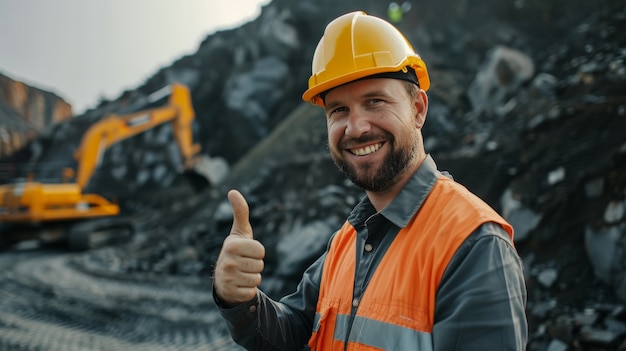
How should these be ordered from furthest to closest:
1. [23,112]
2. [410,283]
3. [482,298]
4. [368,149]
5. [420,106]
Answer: [23,112] → [420,106] → [368,149] → [410,283] → [482,298]

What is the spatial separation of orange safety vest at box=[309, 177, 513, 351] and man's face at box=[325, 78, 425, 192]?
0.48ft

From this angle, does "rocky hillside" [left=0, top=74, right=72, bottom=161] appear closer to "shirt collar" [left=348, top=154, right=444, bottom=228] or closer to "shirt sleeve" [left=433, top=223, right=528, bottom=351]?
"shirt collar" [left=348, top=154, right=444, bottom=228]

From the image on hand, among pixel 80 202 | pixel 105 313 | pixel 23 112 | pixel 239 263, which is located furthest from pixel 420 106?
pixel 23 112

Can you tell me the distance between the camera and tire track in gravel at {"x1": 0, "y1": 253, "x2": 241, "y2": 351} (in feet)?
16.3

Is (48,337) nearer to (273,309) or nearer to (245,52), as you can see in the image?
(273,309)

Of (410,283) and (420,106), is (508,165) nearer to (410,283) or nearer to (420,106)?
(420,106)

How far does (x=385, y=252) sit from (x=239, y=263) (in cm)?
45

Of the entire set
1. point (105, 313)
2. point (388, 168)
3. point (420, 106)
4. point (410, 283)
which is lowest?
point (105, 313)

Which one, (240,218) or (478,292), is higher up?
(240,218)

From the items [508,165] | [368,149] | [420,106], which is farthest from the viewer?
[508,165]

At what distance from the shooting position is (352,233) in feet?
5.32

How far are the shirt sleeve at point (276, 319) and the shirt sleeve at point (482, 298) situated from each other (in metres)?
0.61

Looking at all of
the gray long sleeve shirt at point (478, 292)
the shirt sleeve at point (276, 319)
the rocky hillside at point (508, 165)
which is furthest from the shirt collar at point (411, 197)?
the rocky hillside at point (508, 165)

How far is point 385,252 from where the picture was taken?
1324mm
